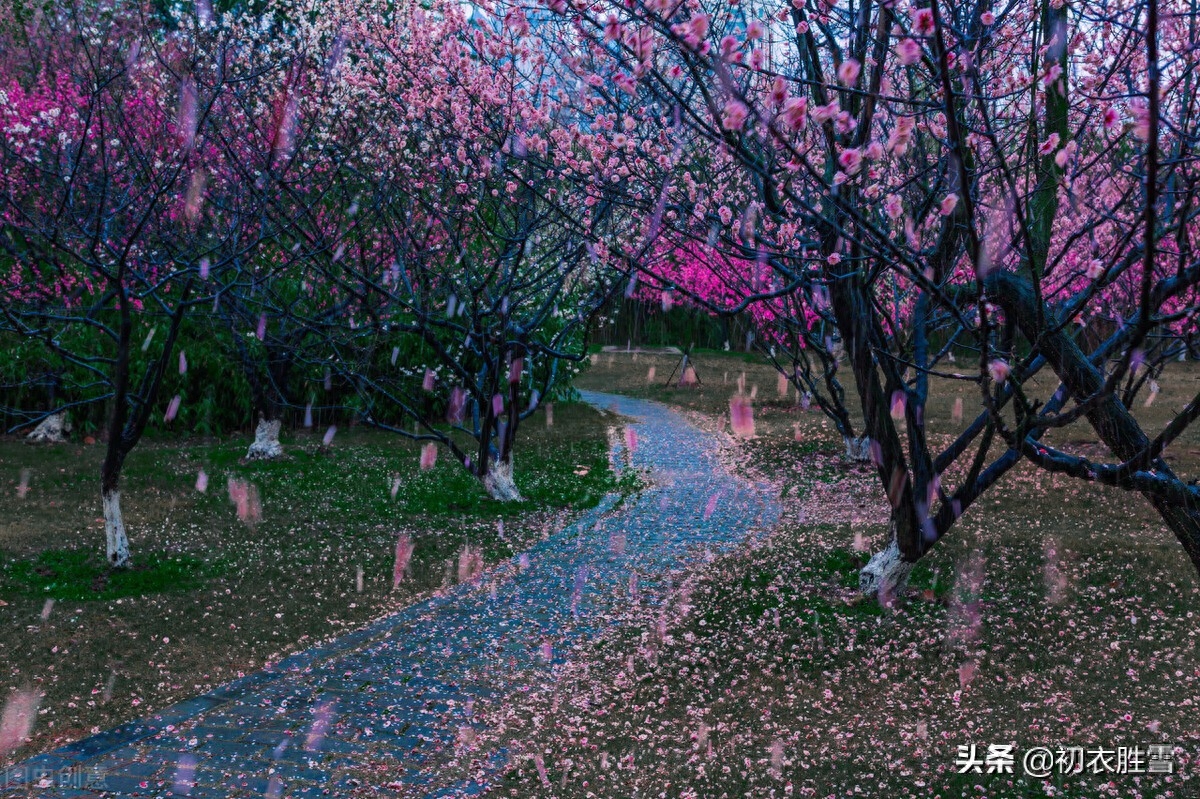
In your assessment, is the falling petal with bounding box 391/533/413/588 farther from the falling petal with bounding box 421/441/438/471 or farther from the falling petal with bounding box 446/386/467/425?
the falling petal with bounding box 446/386/467/425

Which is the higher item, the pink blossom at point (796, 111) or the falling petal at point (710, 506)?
the pink blossom at point (796, 111)

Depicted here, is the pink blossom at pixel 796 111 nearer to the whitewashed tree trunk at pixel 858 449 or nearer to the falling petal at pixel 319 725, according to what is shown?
the falling petal at pixel 319 725

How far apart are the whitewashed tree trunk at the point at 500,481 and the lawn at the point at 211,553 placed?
236 millimetres

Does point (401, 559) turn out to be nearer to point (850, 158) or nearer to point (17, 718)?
point (17, 718)

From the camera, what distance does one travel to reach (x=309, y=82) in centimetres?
1805

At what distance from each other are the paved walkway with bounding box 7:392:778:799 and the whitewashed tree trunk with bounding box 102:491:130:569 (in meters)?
3.32

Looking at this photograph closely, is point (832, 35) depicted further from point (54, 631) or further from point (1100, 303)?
point (1100, 303)

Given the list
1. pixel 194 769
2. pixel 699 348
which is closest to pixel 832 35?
pixel 194 769

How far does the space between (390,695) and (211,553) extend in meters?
4.96

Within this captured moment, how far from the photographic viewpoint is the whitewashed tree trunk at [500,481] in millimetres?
14562

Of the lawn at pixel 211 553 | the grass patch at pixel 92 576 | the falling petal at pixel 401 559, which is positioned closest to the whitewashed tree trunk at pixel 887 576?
the lawn at pixel 211 553

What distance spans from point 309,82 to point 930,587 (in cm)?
1424

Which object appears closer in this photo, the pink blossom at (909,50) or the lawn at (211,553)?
the pink blossom at (909,50)

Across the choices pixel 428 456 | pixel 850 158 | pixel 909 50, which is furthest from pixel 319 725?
pixel 428 456
